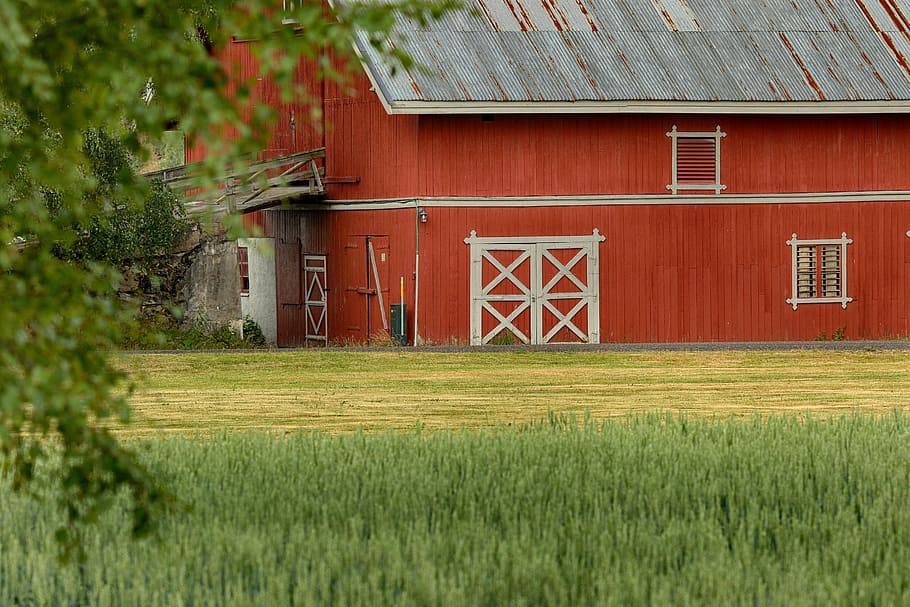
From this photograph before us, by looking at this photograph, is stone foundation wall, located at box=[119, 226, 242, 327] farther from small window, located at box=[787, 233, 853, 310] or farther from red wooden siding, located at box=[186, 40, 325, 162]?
small window, located at box=[787, 233, 853, 310]

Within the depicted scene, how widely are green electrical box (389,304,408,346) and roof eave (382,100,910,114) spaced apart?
3.52 metres

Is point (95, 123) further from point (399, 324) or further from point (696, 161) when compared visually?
point (696, 161)

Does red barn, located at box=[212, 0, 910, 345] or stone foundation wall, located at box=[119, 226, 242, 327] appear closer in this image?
red barn, located at box=[212, 0, 910, 345]

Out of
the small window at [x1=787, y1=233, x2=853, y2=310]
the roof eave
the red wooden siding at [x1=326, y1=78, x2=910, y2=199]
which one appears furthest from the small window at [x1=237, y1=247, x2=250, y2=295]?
the small window at [x1=787, y1=233, x2=853, y2=310]

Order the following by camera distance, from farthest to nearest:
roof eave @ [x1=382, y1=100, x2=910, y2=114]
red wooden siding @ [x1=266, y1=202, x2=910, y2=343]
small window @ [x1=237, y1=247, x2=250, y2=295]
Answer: small window @ [x1=237, y1=247, x2=250, y2=295] → red wooden siding @ [x1=266, y1=202, x2=910, y2=343] → roof eave @ [x1=382, y1=100, x2=910, y2=114]

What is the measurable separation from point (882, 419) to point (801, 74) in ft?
55.6

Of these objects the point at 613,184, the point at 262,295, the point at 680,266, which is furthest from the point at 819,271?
the point at 262,295

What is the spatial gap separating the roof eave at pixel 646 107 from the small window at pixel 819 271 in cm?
250

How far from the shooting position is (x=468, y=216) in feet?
95.1

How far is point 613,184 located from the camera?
2973 cm

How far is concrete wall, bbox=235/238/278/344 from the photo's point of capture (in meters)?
31.0

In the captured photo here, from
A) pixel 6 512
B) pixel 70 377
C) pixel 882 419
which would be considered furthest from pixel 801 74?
pixel 70 377

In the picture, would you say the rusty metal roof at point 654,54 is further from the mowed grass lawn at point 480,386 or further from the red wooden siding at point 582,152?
the mowed grass lawn at point 480,386

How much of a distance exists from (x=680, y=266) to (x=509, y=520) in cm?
2069
